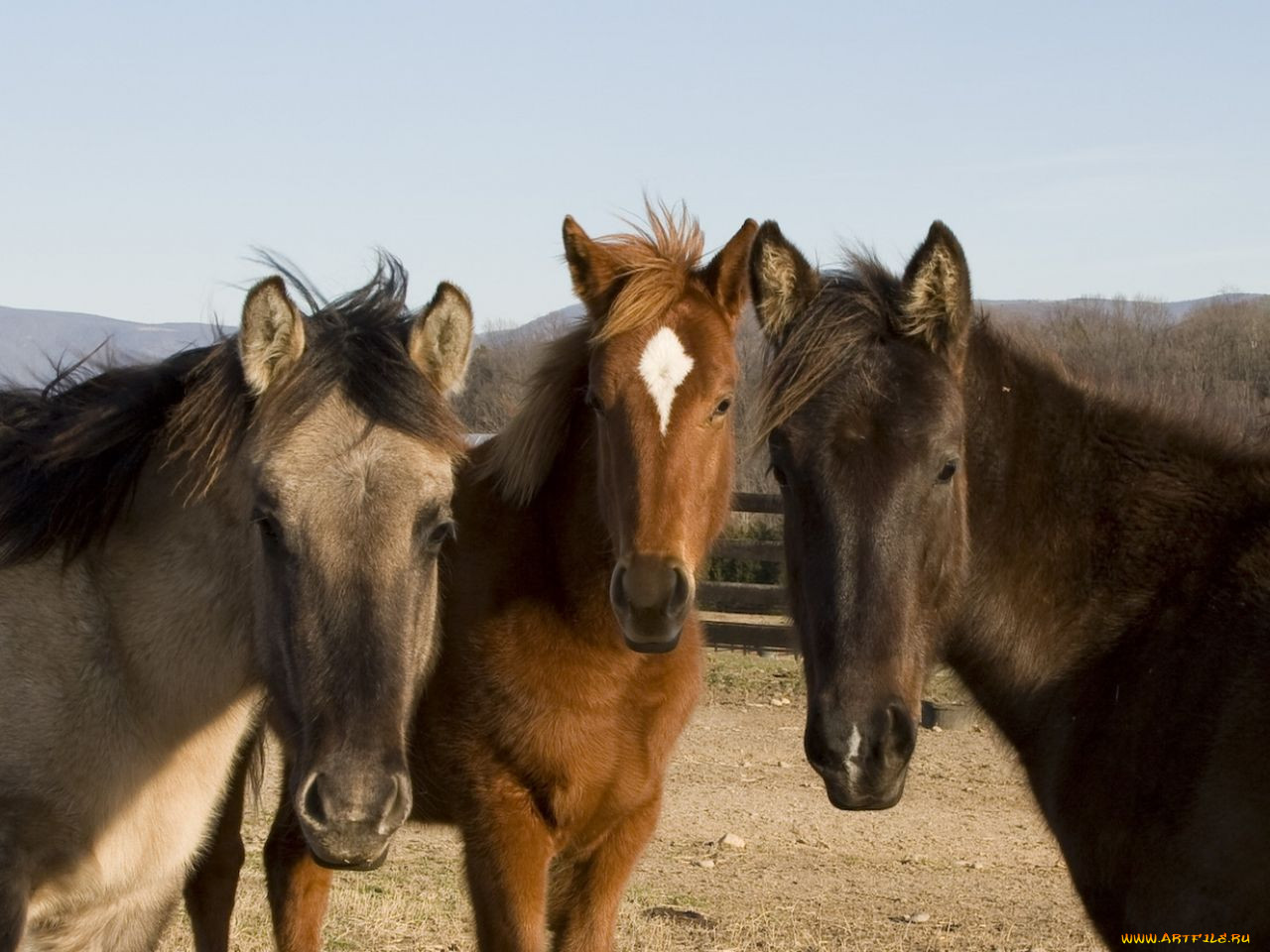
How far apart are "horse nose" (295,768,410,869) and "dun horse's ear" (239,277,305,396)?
124 cm

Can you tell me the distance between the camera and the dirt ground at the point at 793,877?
6133mm

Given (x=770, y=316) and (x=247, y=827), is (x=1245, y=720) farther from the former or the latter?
(x=247, y=827)

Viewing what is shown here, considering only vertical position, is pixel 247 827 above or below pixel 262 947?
below

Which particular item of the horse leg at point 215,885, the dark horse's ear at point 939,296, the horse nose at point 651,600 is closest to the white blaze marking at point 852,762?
the horse nose at point 651,600

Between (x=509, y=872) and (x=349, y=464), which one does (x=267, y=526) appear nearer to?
(x=349, y=464)

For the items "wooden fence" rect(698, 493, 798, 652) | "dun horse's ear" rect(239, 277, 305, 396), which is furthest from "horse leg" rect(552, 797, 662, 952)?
"wooden fence" rect(698, 493, 798, 652)

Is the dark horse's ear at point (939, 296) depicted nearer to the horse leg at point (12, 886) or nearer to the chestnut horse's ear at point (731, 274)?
the chestnut horse's ear at point (731, 274)

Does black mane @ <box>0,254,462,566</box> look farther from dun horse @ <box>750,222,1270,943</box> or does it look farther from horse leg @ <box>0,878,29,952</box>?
dun horse @ <box>750,222,1270,943</box>

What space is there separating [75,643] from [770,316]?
7.76 ft

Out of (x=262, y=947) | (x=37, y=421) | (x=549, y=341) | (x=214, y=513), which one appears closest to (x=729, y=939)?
(x=262, y=947)

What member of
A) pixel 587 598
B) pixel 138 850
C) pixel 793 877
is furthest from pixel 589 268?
pixel 793 877

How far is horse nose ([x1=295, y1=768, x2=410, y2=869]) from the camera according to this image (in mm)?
3287

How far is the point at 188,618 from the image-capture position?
4039 mm

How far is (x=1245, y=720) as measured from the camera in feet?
10.3
